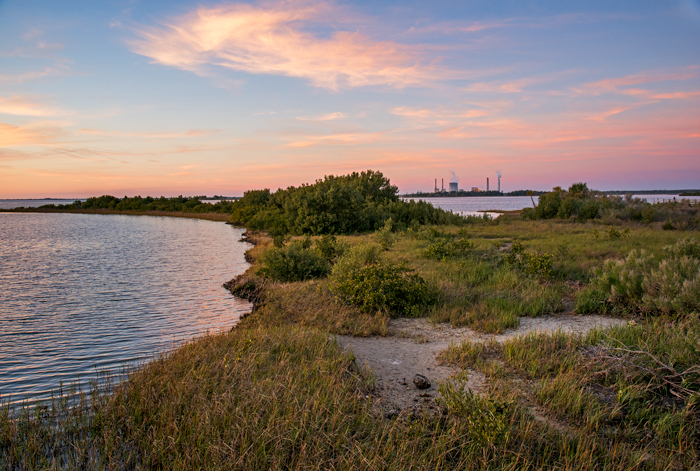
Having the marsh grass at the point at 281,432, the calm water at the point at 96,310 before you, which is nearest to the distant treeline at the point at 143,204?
the calm water at the point at 96,310

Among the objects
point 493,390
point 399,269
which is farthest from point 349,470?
point 399,269

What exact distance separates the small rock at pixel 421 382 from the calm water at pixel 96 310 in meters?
5.25

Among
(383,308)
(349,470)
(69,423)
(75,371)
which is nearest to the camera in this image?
(349,470)

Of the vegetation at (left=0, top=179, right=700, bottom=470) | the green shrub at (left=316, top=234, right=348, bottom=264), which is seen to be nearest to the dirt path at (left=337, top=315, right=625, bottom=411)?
the vegetation at (left=0, top=179, right=700, bottom=470)

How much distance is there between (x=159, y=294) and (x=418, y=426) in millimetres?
14280

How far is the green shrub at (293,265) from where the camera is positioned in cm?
1545

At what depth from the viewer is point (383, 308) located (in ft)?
32.8

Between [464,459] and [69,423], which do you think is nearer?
[464,459]

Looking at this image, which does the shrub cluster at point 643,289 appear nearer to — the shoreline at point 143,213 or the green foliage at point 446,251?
the green foliage at point 446,251

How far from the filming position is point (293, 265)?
15.5 m

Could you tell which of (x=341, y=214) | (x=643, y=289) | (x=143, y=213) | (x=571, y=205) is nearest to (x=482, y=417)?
(x=643, y=289)

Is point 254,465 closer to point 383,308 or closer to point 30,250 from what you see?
point 383,308

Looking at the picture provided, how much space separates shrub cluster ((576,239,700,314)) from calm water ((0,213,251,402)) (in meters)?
9.29

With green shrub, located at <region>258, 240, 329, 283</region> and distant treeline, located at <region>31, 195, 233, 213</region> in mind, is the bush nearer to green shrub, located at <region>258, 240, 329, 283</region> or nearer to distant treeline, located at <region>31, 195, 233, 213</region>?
green shrub, located at <region>258, 240, 329, 283</region>
